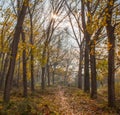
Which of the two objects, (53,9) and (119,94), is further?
(53,9)

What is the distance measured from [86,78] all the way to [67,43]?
1106 inches

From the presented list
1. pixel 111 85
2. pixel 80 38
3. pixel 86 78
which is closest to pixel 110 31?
pixel 111 85

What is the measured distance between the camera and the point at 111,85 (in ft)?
39.9

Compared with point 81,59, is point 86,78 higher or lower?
lower

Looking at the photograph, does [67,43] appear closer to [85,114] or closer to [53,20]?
[53,20]

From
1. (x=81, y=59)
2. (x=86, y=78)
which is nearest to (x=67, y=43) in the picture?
(x=81, y=59)

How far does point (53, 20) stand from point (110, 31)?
14313mm

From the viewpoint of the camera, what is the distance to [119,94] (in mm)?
20984

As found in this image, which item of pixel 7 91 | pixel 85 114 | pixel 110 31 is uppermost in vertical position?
pixel 110 31

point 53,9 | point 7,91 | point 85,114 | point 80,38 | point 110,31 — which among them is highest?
point 53,9

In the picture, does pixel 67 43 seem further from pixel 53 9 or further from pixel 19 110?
pixel 19 110

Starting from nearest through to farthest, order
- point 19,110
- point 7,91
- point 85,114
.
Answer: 1. point 19,110
2. point 85,114
3. point 7,91

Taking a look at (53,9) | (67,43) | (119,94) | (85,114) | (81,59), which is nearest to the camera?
(85,114)

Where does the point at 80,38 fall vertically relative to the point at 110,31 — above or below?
above
